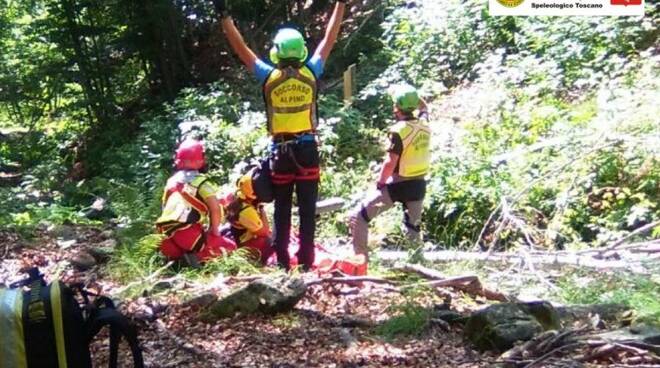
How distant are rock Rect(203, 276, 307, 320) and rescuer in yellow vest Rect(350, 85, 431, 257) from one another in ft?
6.47

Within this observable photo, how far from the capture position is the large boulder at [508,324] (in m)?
3.62

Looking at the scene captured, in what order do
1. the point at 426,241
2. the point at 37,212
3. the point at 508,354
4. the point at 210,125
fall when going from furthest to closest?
the point at 210,125 < the point at 37,212 < the point at 426,241 < the point at 508,354

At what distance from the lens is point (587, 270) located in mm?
5887

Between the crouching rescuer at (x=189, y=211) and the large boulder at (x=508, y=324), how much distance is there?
2.67 meters

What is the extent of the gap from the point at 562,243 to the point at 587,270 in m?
1.54

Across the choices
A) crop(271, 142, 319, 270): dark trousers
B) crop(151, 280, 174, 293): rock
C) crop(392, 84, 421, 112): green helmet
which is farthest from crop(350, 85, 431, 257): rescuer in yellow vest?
crop(151, 280, 174, 293): rock

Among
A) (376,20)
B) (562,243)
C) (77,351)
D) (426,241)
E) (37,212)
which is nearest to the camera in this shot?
(77,351)

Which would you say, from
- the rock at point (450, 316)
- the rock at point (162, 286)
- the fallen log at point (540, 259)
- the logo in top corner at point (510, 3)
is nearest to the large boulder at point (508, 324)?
the rock at point (450, 316)

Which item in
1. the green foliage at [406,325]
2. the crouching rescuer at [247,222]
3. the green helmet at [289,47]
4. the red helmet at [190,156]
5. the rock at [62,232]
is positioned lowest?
the green foliage at [406,325]

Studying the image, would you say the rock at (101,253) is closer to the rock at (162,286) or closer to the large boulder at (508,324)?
the rock at (162,286)

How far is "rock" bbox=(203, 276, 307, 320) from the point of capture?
14.4 ft

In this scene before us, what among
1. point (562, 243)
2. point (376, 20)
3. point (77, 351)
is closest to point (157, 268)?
point (77, 351)

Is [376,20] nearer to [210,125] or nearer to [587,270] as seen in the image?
[210,125]

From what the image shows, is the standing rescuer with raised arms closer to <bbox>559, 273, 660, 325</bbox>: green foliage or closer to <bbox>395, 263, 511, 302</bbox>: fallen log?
<bbox>395, 263, 511, 302</bbox>: fallen log
